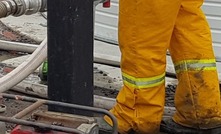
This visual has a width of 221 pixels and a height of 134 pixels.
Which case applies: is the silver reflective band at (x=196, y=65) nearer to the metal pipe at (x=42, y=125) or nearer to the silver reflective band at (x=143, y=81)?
the silver reflective band at (x=143, y=81)

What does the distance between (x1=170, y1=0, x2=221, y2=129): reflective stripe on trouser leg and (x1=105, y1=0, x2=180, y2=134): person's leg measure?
133 mm

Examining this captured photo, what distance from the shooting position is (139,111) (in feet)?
9.41

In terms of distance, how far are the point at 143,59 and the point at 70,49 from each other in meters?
0.80

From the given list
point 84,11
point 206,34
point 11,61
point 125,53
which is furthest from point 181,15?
point 11,61

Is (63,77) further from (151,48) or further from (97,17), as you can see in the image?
(97,17)

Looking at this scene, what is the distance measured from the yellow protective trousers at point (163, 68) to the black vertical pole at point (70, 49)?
2.27ft

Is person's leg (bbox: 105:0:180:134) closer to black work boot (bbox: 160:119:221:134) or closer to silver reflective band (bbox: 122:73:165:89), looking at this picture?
silver reflective band (bbox: 122:73:165:89)

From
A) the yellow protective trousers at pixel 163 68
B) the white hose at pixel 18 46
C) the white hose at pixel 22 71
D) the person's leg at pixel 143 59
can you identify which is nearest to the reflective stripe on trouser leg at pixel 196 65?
the yellow protective trousers at pixel 163 68

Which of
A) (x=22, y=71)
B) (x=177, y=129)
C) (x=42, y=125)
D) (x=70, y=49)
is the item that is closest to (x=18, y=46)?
(x=22, y=71)

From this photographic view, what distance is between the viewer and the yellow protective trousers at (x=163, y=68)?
8.96 ft

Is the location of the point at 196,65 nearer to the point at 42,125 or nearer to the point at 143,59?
the point at 143,59

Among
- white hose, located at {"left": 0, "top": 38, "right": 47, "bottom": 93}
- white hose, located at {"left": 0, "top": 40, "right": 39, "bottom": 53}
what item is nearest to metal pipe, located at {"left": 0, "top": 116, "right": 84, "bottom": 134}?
white hose, located at {"left": 0, "top": 38, "right": 47, "bottom": 93}

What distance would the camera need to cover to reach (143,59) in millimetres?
2746

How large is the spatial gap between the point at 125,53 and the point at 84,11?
2.68 feet
